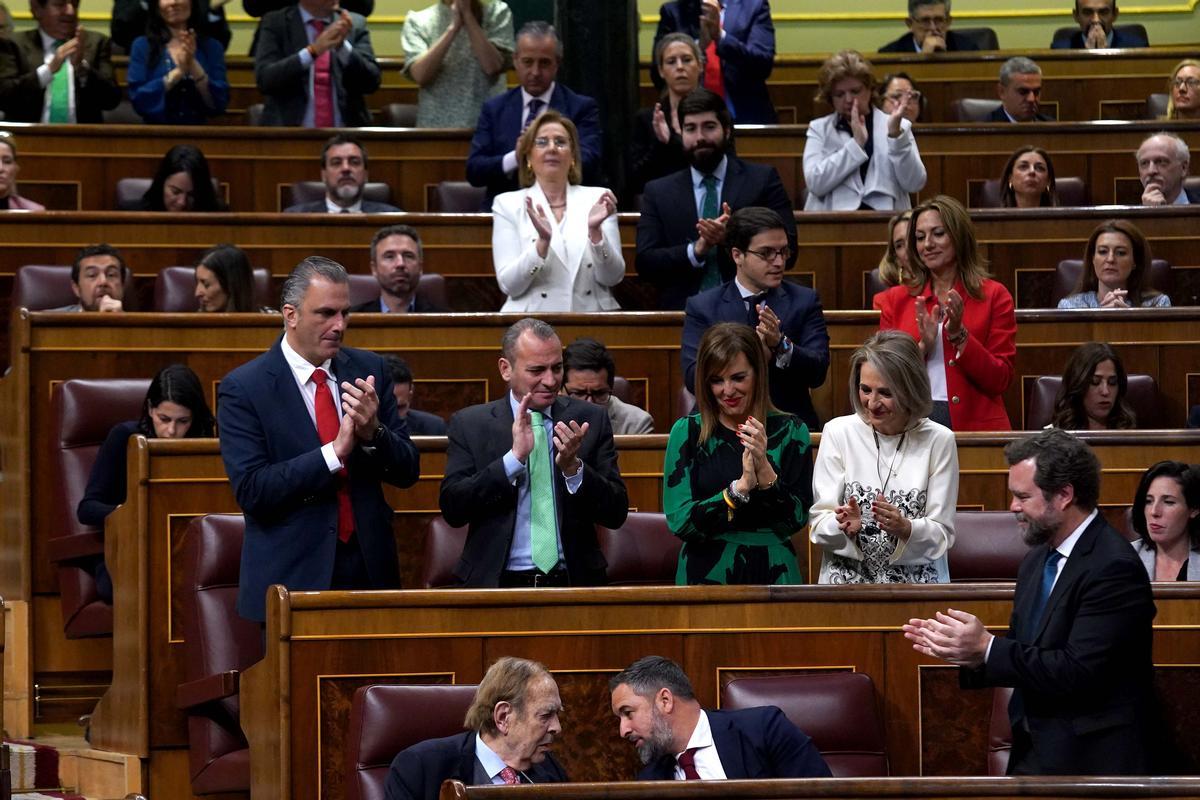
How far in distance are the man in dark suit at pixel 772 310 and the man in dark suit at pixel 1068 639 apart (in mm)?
1266

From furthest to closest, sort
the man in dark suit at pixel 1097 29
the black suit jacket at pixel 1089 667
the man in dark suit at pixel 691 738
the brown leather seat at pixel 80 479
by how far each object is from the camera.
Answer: the man in dark suit at pixel 1097 29
the brown leather seat at pixel 80 479
the man in dark suit at pixel 691 738
the black suit jacket at pixel 1089 667

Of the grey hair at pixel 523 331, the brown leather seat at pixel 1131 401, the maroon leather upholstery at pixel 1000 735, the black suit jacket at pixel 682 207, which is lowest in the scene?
the maroon leather upholstery at pixel 1000 735

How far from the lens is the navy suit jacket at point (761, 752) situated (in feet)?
10.6

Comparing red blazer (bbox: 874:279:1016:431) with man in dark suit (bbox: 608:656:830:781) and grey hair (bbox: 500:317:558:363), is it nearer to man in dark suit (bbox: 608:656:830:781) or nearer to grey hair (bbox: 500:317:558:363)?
grey hair (bbox: 500:317:558:363)

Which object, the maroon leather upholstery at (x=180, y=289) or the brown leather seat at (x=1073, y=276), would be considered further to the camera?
the brown leather seat at (x=1073, y=276)

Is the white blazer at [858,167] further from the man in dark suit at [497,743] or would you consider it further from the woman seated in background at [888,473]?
the man in dark suit at [497,743]

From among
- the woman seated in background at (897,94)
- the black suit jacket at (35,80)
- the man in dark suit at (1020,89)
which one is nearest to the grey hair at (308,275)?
the woman seated in background at (897,94)

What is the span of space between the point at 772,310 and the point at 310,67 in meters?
2.78

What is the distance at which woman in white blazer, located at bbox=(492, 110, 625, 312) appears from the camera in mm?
5199

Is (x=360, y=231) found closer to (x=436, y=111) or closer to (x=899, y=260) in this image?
(x=436, y=111)

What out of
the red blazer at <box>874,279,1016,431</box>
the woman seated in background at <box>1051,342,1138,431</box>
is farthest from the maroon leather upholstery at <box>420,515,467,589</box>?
the woman seated in background at <box>1051,342,1138,431</box>

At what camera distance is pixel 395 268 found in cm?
525

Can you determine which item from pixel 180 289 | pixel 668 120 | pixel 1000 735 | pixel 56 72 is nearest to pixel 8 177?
pixel 180 289

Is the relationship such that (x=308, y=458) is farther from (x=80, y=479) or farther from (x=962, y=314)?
(x=962, y=314)
